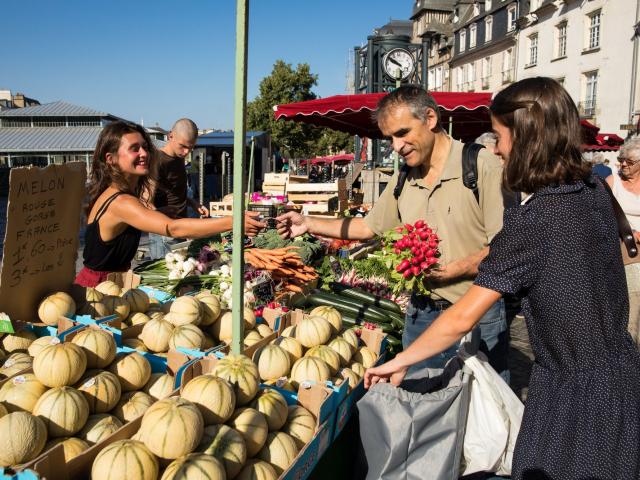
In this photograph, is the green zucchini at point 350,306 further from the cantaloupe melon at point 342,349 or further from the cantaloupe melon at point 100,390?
the cantaloupe melon at point 100,390

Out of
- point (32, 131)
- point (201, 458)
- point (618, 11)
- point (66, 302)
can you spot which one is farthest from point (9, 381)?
point (32, 131)

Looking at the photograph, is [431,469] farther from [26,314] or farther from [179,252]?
[179,252]

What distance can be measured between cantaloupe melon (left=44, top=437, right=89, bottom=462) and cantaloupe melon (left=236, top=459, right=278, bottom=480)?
0.55 metres

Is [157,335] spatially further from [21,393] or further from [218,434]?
[218,434]

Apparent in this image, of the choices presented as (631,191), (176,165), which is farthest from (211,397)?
(176,165)

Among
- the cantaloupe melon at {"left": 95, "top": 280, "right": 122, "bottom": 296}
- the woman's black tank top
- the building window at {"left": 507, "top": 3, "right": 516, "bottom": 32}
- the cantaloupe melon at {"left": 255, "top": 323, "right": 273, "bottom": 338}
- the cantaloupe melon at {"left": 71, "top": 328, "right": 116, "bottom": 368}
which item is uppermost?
the building window at {"left": 507, "top": 3, "right": 516, "bottom": 32}

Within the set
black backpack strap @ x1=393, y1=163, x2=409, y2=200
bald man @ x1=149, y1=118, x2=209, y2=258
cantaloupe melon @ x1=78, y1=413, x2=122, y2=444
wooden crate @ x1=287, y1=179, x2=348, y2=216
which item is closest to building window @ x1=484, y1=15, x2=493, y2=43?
wooden crate @ x1=287, y1=179, x2=348, y2=216

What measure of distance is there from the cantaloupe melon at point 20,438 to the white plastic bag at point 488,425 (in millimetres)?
1839

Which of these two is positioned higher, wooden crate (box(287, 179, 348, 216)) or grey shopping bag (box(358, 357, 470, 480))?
wooden crate (box(287, 179, 348, 216))

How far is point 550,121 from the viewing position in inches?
67.5

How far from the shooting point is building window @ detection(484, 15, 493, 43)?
40.4 meters

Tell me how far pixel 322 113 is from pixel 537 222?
20.5 ft

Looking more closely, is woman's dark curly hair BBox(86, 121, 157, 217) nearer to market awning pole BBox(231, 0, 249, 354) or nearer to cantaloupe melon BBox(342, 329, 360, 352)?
market awning pole BBox(231, 0, 249, 354)

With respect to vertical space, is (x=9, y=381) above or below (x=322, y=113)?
below
